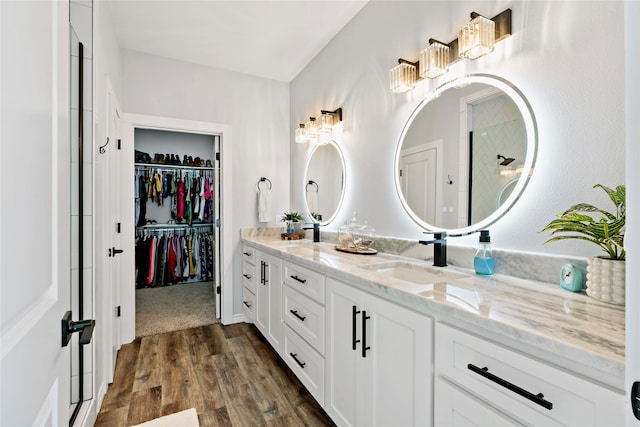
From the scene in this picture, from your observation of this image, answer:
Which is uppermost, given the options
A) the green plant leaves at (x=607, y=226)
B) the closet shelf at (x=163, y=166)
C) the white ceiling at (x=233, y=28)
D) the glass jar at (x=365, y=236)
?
the white ceiling at (x=233, y=28)

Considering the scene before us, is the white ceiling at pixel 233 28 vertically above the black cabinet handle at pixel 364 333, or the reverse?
the white ceiling at pixel 233 28

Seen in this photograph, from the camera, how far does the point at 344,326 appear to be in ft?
4.92

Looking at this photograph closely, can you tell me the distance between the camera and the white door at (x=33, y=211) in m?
0.45

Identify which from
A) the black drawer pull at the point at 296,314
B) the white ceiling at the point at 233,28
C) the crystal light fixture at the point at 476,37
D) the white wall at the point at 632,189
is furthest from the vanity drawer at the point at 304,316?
the white ceiling at the point at 233,28

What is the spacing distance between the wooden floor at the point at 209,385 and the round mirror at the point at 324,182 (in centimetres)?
131

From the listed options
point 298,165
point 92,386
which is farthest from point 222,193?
point 92,386

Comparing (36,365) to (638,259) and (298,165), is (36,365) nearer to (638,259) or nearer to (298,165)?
(638,259)

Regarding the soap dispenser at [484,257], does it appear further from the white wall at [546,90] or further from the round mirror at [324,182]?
the round mirror at [324,182]

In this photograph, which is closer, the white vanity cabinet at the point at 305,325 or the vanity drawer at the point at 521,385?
the vanity drawer at the point at 521,385

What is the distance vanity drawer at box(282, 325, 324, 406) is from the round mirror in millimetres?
1104

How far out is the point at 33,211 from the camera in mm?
550

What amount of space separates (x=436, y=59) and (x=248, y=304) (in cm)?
266

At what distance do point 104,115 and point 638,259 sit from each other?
2.50m

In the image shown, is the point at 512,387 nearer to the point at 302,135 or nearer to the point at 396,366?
the point at 396,366
